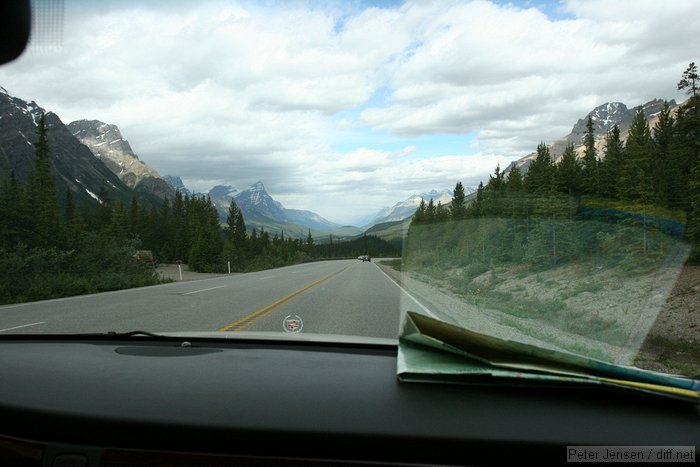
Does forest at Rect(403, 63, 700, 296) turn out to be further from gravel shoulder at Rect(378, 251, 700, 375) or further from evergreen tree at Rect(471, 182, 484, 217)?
gravel shoulder at Rect(378, 251, 700, 375)

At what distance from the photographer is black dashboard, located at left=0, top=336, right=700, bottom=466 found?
1791 mm

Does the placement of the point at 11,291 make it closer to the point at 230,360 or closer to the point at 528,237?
the point at 230,360

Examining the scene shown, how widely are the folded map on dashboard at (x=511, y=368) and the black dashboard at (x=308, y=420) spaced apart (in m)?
0.05

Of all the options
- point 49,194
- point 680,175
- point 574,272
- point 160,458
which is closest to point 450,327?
point 160,458

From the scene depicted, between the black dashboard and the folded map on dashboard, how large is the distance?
51 mm

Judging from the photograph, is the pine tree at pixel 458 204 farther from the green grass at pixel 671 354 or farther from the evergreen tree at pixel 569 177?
the green grass at pixel 671 354

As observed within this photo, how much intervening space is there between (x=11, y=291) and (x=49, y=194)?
32.8 m

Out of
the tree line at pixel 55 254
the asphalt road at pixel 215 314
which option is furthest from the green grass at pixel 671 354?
the tree line at pixel 55 254

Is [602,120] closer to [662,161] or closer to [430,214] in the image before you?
[662,161]

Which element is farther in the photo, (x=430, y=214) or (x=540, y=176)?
(x=540, y=176)

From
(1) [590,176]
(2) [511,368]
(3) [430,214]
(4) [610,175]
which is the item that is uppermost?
(1) [590,176]

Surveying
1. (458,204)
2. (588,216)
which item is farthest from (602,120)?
(588,216)

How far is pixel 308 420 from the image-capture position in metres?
1.93

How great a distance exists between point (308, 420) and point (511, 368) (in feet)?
2.63
